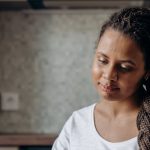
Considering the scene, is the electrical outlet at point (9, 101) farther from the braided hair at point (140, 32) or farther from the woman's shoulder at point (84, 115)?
the braided hair at point (140, 32)

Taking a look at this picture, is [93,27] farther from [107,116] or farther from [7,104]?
[107,116]

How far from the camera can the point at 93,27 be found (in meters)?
1.93

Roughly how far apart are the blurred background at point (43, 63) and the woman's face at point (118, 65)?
3.94 feet

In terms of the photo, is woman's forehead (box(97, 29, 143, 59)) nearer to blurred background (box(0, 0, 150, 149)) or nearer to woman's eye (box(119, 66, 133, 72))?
woman's eye (box(119, 66, 133, 72))

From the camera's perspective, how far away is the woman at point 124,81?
0.70 meters

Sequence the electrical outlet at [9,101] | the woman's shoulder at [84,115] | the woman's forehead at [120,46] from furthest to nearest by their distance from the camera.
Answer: the electrical outlet at [9,101]
the woman's shoulder at [84,115]
the woman's forehead at [120,46]

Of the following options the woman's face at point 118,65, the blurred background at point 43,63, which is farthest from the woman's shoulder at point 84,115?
the blurred background at point 43,63

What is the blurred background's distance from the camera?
1.93 meters

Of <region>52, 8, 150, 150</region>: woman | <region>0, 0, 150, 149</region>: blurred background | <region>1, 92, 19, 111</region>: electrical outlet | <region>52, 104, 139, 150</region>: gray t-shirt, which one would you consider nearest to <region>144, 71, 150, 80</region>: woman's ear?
<region>52, 8, 150, 150</region>: woman

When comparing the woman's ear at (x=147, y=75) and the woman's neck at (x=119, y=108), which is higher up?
the woman's ear at (x=147, y=75)

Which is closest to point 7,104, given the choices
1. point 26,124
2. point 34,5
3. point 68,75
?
point 26,124

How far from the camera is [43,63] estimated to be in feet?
6.42

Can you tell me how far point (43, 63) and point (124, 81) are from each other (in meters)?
1.28

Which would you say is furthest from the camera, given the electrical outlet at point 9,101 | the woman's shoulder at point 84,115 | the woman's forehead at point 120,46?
the electrical outlet at point 9,101
